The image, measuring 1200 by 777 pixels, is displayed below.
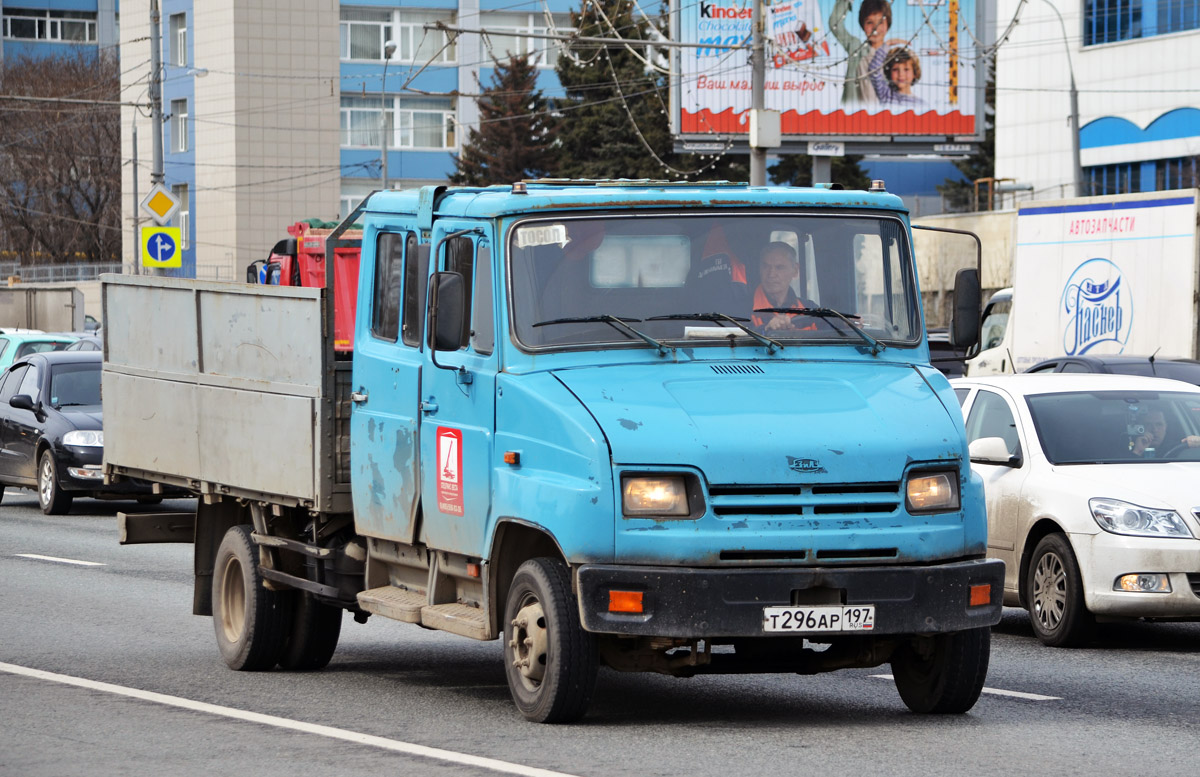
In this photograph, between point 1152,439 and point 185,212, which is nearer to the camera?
point 1152,439

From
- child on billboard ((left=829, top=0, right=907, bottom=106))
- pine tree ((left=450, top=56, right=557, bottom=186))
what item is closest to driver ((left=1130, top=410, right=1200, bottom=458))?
child on billboard ((left=829, top=0, right=907, bottom=106))

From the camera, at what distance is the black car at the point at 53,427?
2169 centimetres

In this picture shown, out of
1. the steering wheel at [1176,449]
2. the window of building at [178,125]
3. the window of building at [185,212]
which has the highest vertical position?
the window of building at [178,125]

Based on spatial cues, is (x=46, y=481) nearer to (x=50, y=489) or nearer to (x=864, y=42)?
(x=50, y=489)

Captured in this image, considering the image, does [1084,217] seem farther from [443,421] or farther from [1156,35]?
[1156,35]

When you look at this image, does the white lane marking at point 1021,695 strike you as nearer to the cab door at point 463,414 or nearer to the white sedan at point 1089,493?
the white sedan at point 1089,493

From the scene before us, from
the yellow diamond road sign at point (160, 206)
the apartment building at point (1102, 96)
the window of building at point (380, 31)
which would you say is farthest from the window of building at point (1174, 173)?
the yellow diamond road sign at point (160, 206)

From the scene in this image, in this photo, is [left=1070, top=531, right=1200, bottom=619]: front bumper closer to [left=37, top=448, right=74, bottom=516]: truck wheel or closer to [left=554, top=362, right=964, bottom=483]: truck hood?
[left=554, top=362, right=964, bottom=483]: truck hood

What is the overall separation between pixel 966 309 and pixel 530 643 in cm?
252

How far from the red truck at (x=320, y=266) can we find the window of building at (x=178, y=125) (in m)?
41.9

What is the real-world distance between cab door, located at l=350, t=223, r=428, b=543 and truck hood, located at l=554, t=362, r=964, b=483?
115cm

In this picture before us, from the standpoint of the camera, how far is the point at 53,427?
21.9 meters

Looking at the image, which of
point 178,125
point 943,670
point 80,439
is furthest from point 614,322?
point 178,125

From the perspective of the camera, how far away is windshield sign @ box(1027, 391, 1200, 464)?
12.1m
